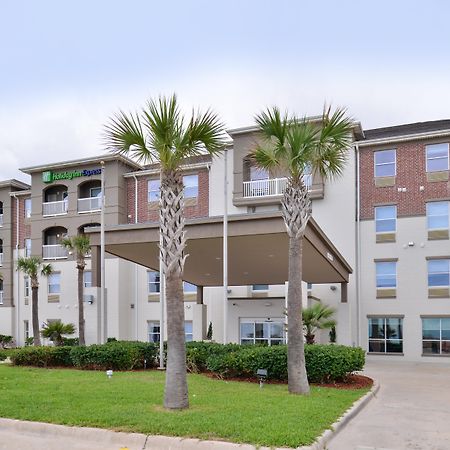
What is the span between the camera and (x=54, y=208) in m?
36.7

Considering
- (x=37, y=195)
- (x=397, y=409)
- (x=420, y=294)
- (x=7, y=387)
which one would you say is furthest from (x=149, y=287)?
(x=397, y=409)

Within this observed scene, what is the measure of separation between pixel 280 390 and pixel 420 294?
54.6ft

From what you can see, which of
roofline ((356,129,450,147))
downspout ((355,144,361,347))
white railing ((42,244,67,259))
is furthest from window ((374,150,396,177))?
white railing ((42,244,67,259))

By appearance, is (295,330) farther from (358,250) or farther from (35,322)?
(35,322)

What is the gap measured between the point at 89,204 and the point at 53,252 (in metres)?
4.31

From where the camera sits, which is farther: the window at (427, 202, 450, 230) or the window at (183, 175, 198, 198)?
the window at (183, 175, 198, 198)

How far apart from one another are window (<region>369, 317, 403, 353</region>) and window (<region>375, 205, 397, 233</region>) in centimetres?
456

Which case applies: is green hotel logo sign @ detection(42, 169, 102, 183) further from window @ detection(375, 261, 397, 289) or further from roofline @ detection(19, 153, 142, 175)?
window @ detection(375, 261, 397, 289)

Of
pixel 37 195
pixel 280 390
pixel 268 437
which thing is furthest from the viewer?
pixel 37 195

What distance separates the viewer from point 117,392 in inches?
486

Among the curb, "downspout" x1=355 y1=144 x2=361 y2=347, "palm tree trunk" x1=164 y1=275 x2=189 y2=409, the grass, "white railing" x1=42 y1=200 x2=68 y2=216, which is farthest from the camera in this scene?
"white railing" x1=42 y1=200 x2=68 y2=216

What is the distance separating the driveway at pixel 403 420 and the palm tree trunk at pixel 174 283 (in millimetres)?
3061

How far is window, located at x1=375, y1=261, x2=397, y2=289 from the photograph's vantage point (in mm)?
28062

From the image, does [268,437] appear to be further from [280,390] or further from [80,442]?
[280,390]
